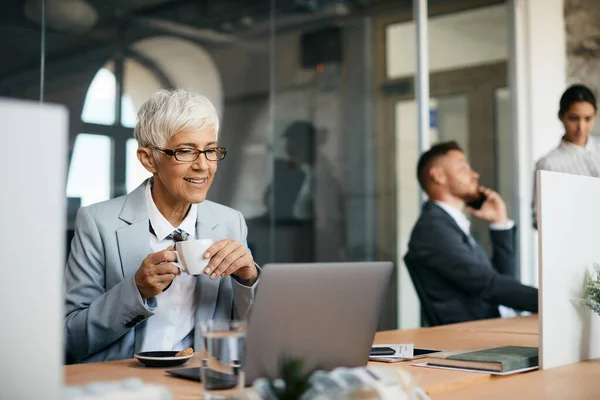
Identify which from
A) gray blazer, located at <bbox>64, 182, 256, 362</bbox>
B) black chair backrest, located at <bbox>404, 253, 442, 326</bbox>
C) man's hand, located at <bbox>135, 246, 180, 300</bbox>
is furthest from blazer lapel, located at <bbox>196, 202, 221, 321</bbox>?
black chair backrest, located at <bbox>404, 253, 442, 326</bbox>

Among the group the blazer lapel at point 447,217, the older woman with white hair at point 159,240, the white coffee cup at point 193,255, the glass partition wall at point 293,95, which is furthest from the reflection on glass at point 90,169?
the white coffee cup at point 193,255

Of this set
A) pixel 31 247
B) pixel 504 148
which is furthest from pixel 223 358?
pixel 504 148

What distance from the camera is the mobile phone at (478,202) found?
4.12m

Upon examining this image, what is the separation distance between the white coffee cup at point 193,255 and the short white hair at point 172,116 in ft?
1.46

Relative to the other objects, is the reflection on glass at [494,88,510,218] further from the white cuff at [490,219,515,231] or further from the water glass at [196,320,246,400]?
the water glass at [196,320,246,400]

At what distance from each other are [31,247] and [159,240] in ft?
4.38

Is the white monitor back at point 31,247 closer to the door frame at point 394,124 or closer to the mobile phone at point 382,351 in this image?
the mobile phone at point 382,351

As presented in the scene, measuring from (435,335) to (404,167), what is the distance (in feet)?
9.30

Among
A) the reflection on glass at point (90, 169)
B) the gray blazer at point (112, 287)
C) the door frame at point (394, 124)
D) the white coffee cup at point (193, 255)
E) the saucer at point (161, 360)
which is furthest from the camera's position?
the door frame at point (394, 124)

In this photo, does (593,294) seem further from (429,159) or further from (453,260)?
(429,159)

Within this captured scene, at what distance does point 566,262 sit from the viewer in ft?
5.94

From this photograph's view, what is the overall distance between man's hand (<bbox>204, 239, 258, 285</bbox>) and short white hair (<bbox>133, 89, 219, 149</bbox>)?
41cm

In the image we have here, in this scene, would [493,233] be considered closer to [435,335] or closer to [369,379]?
[435,335]

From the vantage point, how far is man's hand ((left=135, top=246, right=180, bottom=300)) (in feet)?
6.03
